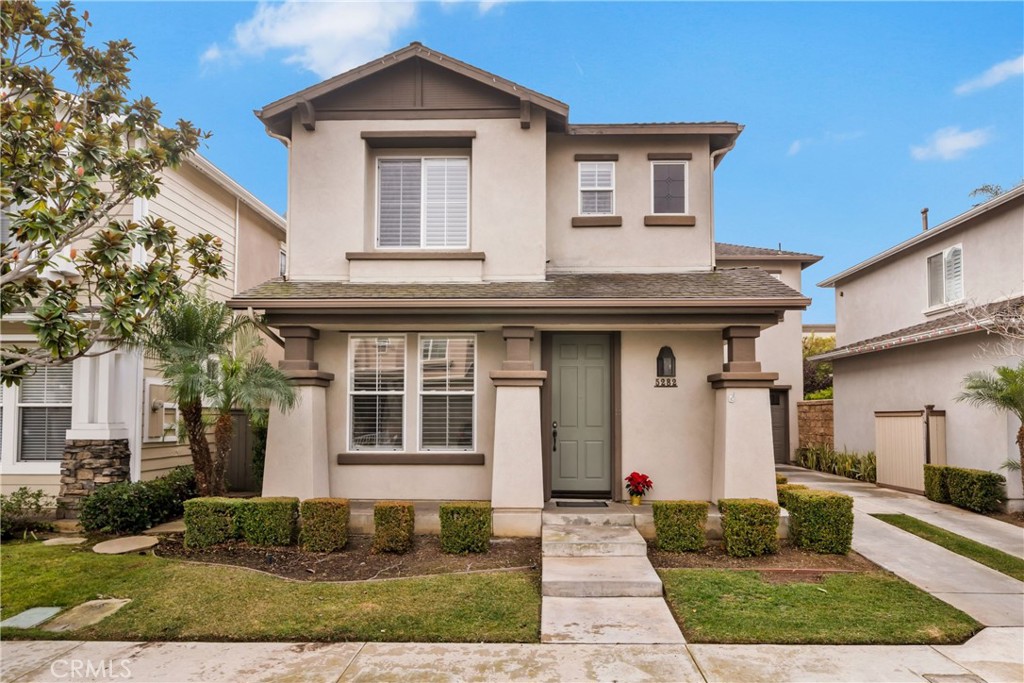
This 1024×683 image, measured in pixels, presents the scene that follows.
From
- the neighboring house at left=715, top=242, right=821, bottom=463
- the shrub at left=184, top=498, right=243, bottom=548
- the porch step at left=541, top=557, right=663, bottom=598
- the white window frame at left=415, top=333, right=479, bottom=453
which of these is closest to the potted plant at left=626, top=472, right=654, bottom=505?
the porch step at left=541, top=557, right=663, bottom=598

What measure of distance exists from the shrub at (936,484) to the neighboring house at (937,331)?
0.61 m

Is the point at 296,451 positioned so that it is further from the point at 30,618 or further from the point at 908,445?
the point at 908,445

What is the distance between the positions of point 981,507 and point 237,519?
12065 mm

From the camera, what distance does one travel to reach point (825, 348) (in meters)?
26.9

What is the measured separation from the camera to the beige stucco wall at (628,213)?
10.5 m

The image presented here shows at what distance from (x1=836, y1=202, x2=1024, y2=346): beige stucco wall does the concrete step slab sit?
1093 cm

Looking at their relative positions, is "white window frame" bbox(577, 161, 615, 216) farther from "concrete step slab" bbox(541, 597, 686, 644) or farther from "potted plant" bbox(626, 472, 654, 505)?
"concrete step slab" bbox(541, 597, 686, 644)

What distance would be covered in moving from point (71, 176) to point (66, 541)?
5356 millimetres

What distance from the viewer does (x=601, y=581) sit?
6848mm

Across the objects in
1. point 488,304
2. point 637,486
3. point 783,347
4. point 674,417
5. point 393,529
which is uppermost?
point 783,347

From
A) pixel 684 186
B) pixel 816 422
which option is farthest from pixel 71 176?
pixel 816 422

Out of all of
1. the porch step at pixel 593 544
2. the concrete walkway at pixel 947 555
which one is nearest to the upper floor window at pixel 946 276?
the concrete walkway at pixel 947 555

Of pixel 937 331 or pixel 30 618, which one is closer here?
pixel 30 618

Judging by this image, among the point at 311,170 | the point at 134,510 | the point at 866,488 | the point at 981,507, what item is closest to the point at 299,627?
the point at 134,510
